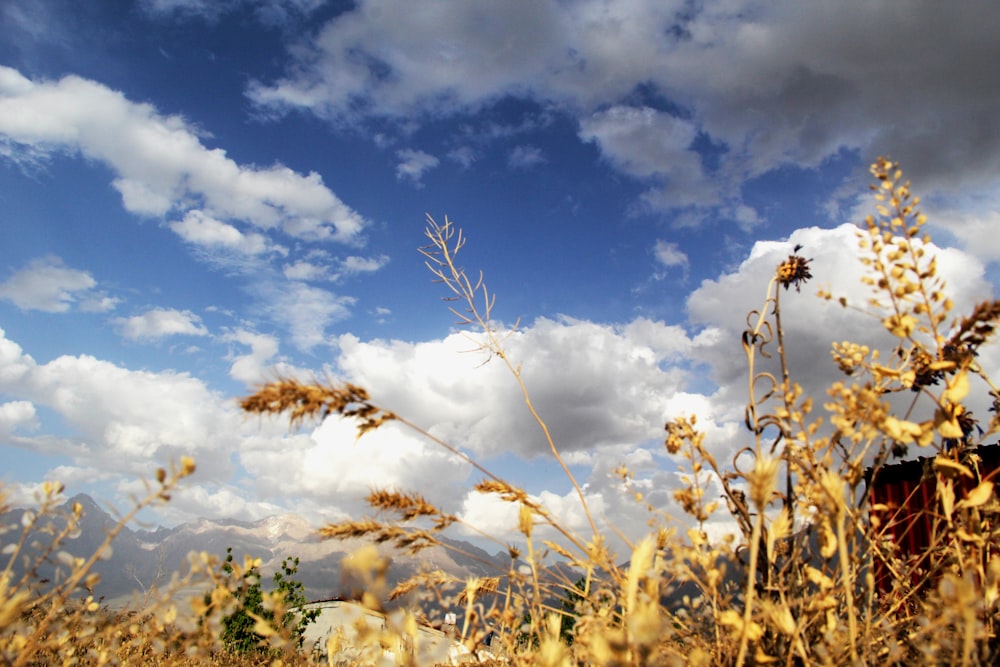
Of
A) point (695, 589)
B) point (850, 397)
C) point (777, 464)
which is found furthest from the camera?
point (695, 589)

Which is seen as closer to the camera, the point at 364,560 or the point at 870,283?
the point at 364,560

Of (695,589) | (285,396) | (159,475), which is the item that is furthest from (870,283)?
(159,475)

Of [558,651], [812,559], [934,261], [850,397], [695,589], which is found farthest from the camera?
[695,589]

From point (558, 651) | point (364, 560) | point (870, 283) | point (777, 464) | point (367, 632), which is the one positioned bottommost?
point (367, 632)

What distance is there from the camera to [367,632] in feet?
5.56

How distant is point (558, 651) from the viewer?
Answer: 1.13 meters

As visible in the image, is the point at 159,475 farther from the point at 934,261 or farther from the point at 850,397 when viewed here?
the point at 934,261

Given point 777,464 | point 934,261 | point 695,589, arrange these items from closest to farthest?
point 777,464, point 934,261, point 695,589

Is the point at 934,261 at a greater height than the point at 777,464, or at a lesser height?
greater

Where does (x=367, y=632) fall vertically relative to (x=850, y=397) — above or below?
below

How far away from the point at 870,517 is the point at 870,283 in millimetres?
759

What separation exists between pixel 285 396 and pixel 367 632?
0.73m

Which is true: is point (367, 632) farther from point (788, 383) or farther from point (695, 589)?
point (788, 383)

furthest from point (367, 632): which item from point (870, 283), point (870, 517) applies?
point (870, 283)
